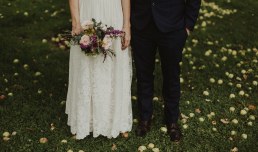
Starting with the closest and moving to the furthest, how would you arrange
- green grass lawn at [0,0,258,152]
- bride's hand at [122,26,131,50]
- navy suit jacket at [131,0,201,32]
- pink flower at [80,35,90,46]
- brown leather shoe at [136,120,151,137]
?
pink flower at [80,35,90,46]
navy suit jacket at [131,0,201,32]
bride's hand at [122,26,131,50]
green grass lawn at [0,0,258,152]
brown leather shoe at [136,120,151,137]

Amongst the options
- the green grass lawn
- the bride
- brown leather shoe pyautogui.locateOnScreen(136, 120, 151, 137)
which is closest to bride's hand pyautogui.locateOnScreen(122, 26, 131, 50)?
the bride

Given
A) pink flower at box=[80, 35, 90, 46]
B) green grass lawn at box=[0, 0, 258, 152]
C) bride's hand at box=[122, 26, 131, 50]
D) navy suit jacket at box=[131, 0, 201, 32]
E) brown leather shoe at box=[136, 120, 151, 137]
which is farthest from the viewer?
brown leather shoe at box=[136, 120, 151, 137]

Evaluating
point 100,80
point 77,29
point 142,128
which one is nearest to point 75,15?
point 77,29

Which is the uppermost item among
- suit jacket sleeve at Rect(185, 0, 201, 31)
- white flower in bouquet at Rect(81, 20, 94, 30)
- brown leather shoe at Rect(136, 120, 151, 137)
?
suit jacket sleeve at Rect(185, 0, 201, 31)

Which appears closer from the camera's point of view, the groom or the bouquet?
the bouquet

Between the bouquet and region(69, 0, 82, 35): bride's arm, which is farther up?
region(69, 0, 82, 35): bride's arm

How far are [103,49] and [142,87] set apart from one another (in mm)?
926

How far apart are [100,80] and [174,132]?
4.07ft

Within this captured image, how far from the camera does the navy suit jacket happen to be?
15.1ft

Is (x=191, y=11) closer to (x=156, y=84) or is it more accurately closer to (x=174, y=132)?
(x=174, y=132)

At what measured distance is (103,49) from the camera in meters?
4.59

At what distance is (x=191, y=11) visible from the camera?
4676 mm

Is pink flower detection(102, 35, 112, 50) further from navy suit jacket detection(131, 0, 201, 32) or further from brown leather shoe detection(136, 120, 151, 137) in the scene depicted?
brown leather shoe detection(136, 120, 151, 137)

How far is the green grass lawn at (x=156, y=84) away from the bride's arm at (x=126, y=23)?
131 cm
